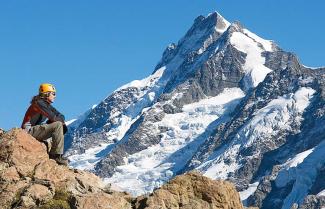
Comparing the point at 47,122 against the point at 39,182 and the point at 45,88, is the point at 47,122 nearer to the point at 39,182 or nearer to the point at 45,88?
the point at 45,88

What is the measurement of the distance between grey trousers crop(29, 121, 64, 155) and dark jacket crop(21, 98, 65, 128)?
199 millimetres

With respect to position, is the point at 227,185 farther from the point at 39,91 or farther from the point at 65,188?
the point at 39,91

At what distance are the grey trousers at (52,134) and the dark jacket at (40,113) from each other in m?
0.20

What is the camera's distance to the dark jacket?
2216cm

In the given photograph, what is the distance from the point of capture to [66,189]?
19672 millimetres

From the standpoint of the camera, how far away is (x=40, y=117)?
22406mm

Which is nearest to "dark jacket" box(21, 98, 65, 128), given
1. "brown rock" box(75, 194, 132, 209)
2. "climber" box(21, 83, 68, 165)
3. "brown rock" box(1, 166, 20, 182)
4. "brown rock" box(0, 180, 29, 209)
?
"climber" box(21, 83, 68, 165)

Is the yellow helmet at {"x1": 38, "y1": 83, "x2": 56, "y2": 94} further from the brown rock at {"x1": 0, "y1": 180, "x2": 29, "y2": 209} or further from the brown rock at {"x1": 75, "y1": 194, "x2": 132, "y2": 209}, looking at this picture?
the brown rock at {"x1": 75, "y1": 194, "x2": 132, "y2": 209}

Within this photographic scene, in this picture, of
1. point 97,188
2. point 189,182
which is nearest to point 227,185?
point 189,182

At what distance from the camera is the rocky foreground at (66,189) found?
19016 mm

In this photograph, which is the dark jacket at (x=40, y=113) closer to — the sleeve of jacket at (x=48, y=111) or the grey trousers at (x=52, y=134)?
the sleeve of jacket at (x=48, y=111)

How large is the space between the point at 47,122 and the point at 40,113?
1.09 feet

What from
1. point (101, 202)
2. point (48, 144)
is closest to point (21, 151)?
point (48, 144)

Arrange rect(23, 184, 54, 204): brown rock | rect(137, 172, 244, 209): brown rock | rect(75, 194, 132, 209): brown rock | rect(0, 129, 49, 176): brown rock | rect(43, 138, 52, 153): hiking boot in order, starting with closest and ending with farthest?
rect(75, 194, 132, 209): brown rock, rect(23, 184, 54, 204): brown rock, rect(137, 172, 244, 209): brown rock, rect(0, 129, 49, 176): brown rock, rect(43, 138, 52, 153): hiking boot
